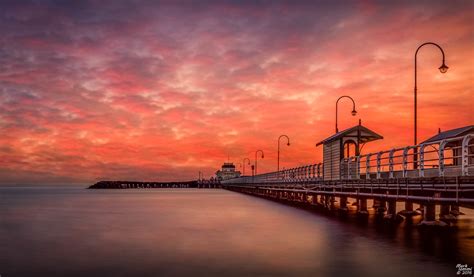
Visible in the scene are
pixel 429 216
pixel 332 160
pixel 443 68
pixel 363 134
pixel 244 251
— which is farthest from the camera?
pixel 332 160

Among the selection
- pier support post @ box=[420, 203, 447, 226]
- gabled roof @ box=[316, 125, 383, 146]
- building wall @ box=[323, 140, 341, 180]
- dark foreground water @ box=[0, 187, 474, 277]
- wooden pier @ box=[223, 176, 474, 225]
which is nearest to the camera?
dark foreground water @ box=[0, 187, 474, 277]

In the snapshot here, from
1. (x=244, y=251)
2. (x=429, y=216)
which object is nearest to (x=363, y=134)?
(x=429, y=216)

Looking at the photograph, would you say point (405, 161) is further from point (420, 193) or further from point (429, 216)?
point (429, 216)

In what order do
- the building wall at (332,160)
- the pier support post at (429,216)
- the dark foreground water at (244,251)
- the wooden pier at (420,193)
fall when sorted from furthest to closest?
the building wall at (332,160), the pier support post at (429,216), the wooden pier at (420,193), the dark foreground water at (244,251)

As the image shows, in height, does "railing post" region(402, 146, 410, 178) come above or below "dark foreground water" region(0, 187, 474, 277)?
above

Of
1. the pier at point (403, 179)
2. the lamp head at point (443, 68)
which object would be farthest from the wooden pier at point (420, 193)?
the lamp head at point (443, 68)

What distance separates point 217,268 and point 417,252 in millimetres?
6097

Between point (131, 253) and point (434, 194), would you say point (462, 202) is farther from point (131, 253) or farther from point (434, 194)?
point (131, 253)

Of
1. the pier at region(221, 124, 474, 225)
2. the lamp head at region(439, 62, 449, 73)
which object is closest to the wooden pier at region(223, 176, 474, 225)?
the pier at region(221, 124, 474, 225)

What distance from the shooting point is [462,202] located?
17.2 metres

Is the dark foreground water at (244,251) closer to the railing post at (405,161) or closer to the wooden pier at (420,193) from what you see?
the wooden pier at (420,193)

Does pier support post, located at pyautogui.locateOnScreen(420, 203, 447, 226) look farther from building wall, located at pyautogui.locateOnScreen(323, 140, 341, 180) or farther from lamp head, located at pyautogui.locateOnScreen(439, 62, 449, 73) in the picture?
building wall, located at pyautogui.locateOnScreen(323, 140, 341, 180)

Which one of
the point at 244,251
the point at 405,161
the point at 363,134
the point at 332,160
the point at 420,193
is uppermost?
the point at 363,134

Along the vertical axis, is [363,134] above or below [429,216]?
above
